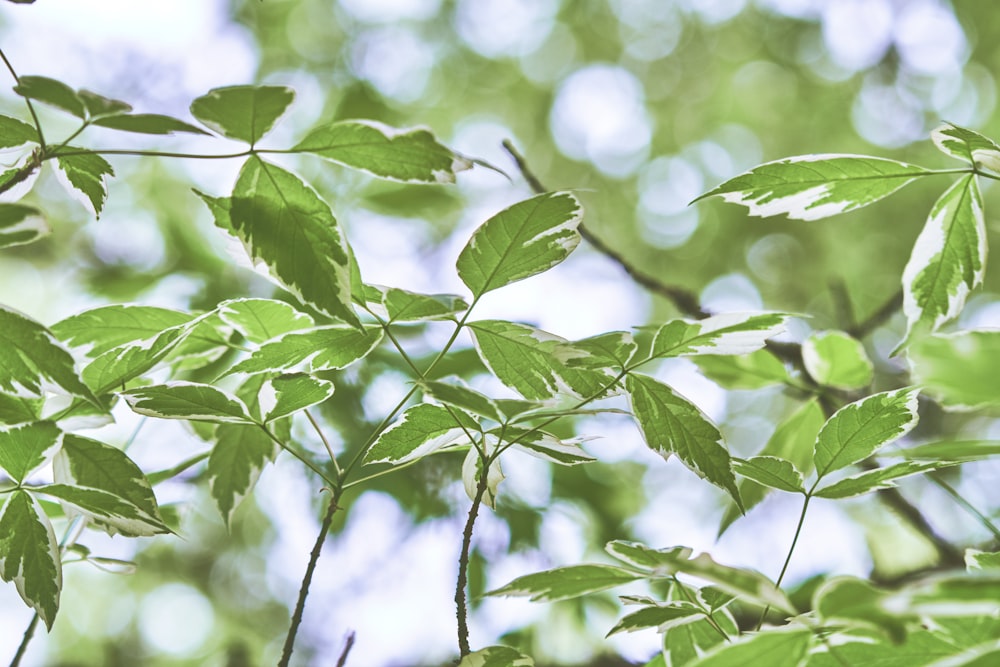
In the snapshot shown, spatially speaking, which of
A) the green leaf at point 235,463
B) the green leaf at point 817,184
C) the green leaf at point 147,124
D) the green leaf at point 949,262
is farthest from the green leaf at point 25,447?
the green leaf at point 949,262

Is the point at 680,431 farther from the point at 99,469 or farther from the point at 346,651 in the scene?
the point at 99,469

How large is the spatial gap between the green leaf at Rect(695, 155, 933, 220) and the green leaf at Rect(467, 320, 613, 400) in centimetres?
17

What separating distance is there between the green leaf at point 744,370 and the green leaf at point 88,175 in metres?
0.57

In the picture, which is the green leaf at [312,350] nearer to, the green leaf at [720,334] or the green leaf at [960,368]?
the green leaf at [720,334]

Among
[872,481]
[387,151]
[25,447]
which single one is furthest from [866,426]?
[25,447]

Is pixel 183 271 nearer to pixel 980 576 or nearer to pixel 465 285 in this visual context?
pixel 465 285

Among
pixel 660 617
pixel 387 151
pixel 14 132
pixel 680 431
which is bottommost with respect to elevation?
pixel 660 617

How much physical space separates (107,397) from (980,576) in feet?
1.77

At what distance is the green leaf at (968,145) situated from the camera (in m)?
0.51

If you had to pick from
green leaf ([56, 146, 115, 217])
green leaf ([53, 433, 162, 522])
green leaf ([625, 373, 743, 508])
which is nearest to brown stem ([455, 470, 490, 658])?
green leaf ([625, 373, 743, 508])

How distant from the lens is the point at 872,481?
0.50m

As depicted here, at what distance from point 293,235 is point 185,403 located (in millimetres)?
140

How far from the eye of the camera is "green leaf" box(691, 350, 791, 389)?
2.56 ft

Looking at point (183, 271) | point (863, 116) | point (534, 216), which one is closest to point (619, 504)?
point (183, 271)
